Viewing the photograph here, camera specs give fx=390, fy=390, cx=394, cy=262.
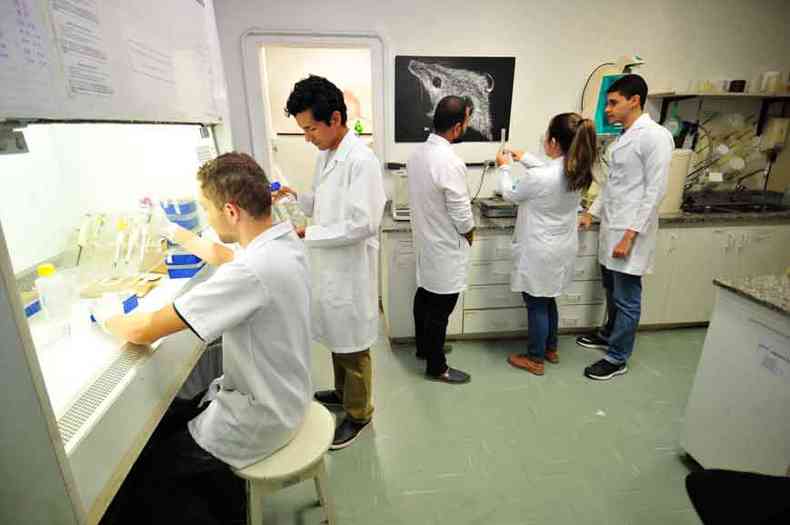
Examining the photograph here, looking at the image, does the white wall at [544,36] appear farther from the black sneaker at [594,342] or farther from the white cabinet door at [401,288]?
the black sneaker at [594,342]

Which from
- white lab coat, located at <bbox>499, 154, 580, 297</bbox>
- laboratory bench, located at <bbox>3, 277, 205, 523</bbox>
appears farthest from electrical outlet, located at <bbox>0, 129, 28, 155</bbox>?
white lab coat, located at <bbox>499, 154, 580, 297</bbox>

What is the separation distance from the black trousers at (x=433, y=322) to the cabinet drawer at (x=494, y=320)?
0.39 metres

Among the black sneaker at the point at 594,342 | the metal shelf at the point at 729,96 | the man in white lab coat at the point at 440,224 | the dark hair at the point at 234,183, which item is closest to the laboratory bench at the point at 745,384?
the black sneaker at the point at 594,342

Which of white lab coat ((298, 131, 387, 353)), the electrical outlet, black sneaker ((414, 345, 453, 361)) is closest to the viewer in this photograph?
the electrical outlet

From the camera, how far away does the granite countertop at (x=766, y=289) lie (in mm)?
1292

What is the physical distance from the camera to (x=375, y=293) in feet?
5.87

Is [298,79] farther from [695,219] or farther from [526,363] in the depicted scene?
[695,219]

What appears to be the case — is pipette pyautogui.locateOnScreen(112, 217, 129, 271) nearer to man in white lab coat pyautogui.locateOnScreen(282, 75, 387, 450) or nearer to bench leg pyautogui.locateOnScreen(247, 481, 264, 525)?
man in white lab coat pyautogui.locateOnScreen(282, 75, 387, 450)

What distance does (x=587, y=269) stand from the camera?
8.39ft

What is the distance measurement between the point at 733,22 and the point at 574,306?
2.38m

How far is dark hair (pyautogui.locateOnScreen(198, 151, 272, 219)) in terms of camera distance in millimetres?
1044

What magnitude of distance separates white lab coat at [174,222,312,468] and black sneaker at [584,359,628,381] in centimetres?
181

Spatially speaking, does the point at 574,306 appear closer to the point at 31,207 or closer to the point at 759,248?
the point at 759,248

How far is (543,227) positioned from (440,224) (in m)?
0.59
